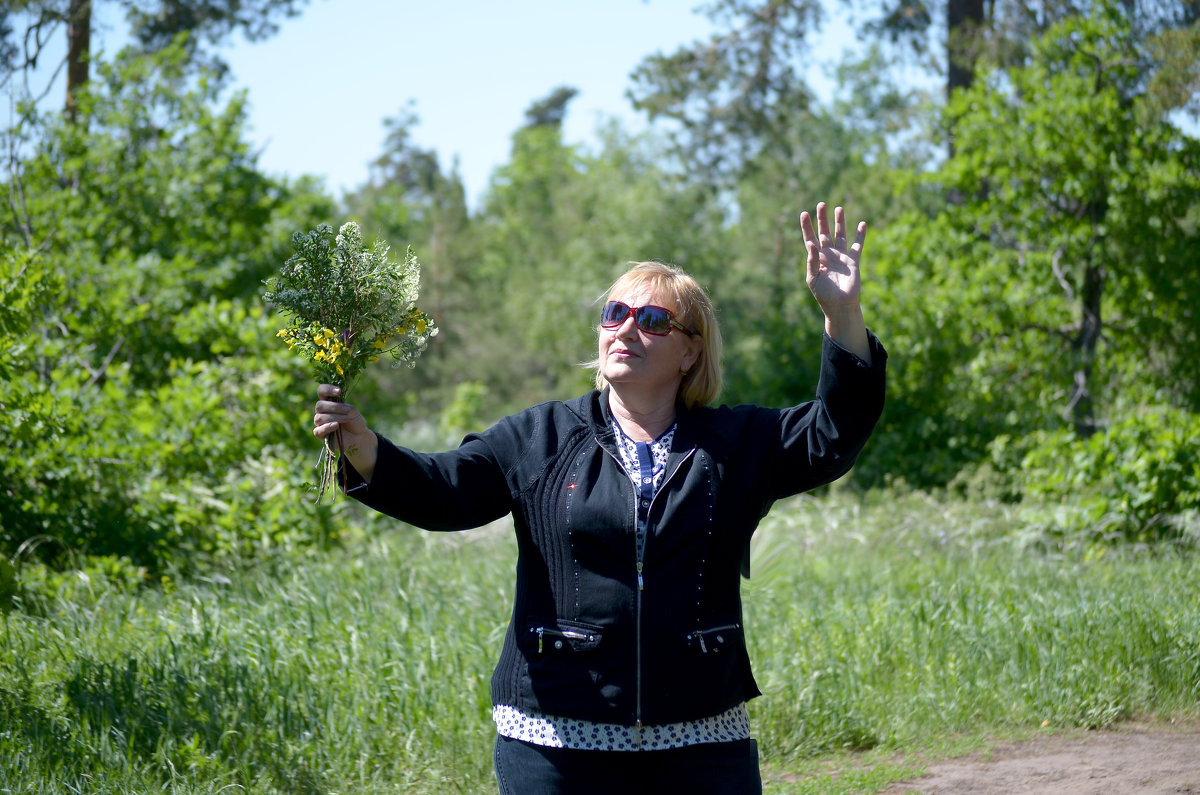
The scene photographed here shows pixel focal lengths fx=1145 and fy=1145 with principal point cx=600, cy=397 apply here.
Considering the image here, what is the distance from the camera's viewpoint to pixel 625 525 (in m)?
2.74

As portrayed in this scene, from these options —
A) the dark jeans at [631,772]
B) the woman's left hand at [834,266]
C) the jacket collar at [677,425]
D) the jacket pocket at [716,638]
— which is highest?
the woman's left hand at [834,266]

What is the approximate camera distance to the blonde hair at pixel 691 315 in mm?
3076

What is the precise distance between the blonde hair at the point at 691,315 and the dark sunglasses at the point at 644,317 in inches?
1.9

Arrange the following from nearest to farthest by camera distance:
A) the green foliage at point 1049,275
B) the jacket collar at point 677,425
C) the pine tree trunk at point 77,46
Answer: the jacket collar at point 677,425
the green foliage at point 1049,275
the pine tree trunk at point 77,46

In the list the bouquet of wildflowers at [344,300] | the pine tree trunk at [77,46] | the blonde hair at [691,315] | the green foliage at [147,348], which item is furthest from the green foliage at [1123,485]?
the pine tree trunk at [77,46]

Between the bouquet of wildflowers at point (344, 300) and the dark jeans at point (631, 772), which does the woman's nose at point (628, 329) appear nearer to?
the bouquet of wildflowers at point (344, 300)

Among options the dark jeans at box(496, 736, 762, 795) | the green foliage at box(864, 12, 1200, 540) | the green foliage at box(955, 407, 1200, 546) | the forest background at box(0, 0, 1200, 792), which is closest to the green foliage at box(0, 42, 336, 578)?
the forest background at box(0, 0, 1200, 792)

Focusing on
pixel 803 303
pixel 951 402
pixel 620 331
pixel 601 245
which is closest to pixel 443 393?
pixel 601 245

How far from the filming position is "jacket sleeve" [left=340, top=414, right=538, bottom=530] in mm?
2750

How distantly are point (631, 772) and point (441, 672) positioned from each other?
9.45ft

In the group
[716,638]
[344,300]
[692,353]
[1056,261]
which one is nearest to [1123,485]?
[1056,261]

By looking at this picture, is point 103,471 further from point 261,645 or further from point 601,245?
point 601,245

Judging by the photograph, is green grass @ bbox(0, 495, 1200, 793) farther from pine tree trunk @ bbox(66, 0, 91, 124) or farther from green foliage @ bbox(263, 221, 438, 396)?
pine tree trunk @ bbox(66, 0, 91, 124)

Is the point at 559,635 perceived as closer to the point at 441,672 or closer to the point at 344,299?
the point at 344,299
